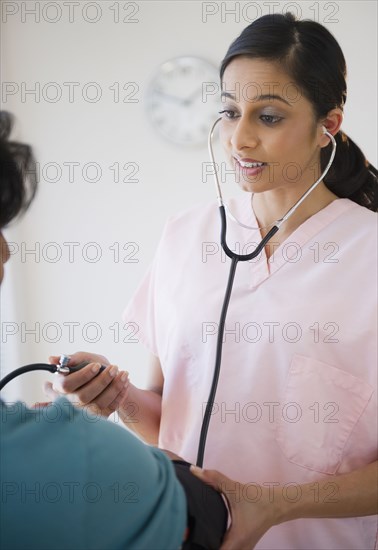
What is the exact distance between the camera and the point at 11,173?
0.68 meters

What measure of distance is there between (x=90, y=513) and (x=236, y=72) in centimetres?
75

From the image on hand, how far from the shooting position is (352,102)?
2.31 metres

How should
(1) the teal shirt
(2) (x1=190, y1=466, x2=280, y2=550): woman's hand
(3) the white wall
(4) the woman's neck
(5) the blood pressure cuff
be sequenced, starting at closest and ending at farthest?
(1) the teal shirt
(5) the blood pressure cuff
(2) (x1=190, y1=466, x2=280, y2=550): woman's hand
(4) the woman's neck
(3) the white wall

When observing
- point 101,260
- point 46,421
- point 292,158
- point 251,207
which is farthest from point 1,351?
point 46,421

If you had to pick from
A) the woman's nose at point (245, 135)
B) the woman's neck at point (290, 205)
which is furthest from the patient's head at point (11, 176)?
the woman's neck at point (290, 205)

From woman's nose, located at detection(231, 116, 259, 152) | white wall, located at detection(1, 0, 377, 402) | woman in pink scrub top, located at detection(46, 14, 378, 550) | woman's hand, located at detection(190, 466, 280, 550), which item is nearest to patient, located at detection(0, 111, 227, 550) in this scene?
woman's hand, located at detection(190, 466, 280, 550)

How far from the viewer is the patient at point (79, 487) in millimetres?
580

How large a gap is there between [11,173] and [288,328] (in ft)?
1.68

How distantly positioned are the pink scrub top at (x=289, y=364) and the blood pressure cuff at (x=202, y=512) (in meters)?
0.18

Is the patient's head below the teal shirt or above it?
above

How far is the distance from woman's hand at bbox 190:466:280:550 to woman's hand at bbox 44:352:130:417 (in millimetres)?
257

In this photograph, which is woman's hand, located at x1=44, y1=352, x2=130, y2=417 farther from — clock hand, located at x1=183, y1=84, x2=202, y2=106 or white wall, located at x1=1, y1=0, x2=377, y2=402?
clock hand, located at x1=183, y1=84, x2=202, y2=106

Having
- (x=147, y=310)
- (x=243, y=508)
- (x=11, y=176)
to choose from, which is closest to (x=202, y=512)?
(x=243, y=508)

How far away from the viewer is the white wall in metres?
2.41
